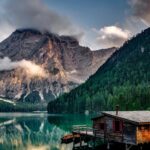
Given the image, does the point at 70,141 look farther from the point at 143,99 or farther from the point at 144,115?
the point at 143,99

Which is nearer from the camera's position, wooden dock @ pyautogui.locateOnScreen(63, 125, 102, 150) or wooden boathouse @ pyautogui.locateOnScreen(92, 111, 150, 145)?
wooden boathouse @ pyautogui.locateOnScreen(92, 111, 150, 145)

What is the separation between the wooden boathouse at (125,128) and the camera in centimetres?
5878

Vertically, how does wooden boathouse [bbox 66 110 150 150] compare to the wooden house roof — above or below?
below

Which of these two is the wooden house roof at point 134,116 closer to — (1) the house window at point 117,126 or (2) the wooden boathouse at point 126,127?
(2) the wooden boathouse at point 126,127

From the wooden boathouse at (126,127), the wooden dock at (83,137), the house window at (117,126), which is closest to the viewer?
the wooden boathouse at (126,127)

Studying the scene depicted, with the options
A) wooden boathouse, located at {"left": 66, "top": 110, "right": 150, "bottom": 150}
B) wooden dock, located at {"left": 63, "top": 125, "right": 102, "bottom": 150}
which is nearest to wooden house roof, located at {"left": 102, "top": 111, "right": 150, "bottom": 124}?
wooden boathouse, located at {"left": 66, "top": 110, "right": 150, "bottom": 150}

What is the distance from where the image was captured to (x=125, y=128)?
60750 millimetres

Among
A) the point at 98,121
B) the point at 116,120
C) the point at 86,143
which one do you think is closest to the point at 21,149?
the point at 86,143

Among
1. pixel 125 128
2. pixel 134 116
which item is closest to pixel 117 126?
pixel 125 128

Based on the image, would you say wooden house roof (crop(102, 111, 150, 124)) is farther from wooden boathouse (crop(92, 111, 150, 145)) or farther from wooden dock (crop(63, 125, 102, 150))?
wooden dock (crop(63, 125, 102, 150))

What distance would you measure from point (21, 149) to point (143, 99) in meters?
111

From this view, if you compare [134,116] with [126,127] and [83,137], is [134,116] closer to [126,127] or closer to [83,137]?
[126,127]

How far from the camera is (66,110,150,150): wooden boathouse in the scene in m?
58.8

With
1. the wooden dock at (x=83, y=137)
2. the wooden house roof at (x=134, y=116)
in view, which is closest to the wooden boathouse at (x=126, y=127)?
the wooden house roof at (x=134, y=116)
